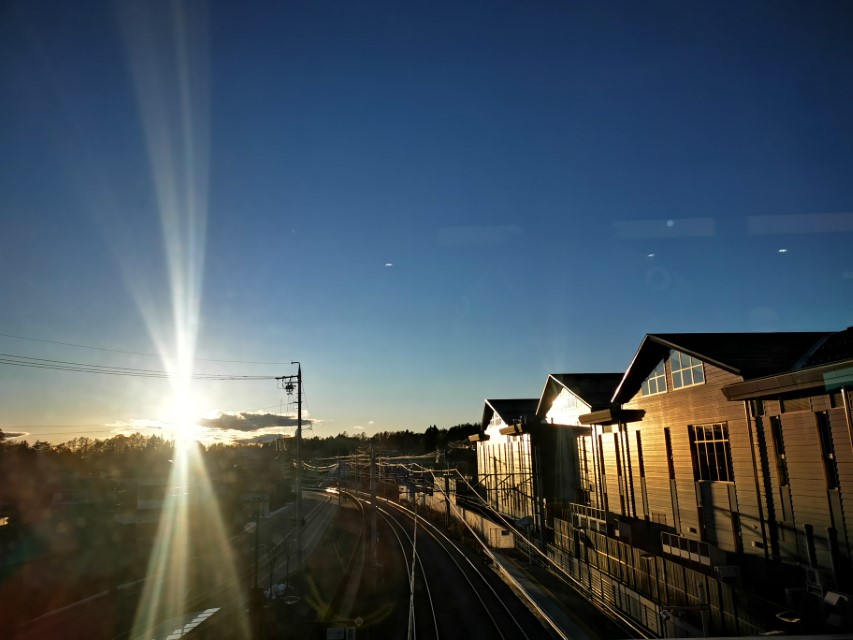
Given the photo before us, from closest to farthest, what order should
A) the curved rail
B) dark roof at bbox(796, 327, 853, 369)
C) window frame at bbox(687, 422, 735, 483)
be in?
dark roof at bbox(796, 327, 853, 369), window frame at bbox(687, 422, 735, 483), the curved rail

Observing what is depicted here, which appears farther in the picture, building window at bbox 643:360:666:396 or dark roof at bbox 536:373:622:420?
dark roof at bbox 536:373:622:420

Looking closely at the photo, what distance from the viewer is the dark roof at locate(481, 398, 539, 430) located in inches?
1622

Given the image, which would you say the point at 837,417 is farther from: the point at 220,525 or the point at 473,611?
the point at 220,525

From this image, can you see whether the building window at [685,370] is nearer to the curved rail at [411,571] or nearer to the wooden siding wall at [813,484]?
the wooden siding wall at [813,484]

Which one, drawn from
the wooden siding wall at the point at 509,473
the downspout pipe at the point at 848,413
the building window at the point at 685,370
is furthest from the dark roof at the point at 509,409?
the downspout pipe at the point at 848,413

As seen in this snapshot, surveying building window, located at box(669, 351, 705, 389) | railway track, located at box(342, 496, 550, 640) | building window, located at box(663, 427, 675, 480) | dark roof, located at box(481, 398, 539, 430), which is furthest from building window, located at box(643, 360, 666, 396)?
dark roof, located at box(481, 398, 539, 430)

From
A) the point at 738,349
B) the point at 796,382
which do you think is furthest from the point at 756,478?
the point at 738,349

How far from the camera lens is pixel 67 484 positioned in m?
43.4

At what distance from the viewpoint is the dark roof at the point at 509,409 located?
4119 centimetres

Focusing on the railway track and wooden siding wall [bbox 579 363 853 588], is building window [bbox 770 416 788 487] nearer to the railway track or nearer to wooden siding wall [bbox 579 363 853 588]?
wooden siding wall [bbox 579 363 853 588]

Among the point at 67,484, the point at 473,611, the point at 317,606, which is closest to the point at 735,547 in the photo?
the point at 473,611

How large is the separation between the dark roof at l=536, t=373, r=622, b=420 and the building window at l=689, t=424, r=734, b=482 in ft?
30.2

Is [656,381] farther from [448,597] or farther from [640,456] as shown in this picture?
[448,597]

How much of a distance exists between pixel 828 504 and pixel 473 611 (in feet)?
48.1
